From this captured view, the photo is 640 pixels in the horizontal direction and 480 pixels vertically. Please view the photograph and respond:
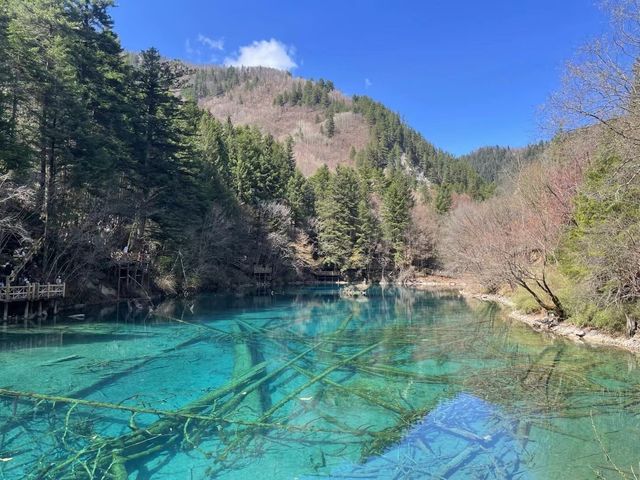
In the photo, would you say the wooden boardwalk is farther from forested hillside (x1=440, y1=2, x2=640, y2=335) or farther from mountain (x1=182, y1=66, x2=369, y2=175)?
mountain (x1=182, y1=66, x2=369, y2=175)

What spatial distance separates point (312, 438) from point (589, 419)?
19.5 ft

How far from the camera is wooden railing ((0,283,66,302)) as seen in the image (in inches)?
810

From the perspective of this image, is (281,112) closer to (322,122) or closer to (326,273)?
(322,122)

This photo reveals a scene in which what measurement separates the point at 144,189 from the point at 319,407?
94.3 ft

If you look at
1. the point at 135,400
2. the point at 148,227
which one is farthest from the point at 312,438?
the point at 148,227

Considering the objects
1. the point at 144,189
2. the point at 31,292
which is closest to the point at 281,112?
the point at 144,189

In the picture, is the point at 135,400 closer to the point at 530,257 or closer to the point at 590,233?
the point at 590,233

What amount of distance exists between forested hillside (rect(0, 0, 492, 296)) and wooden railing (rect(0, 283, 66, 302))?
47.4 inches

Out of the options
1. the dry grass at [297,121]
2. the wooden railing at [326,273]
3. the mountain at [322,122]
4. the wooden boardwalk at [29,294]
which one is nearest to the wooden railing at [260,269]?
the wooden railing at [326,273]

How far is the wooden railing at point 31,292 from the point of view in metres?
20.6

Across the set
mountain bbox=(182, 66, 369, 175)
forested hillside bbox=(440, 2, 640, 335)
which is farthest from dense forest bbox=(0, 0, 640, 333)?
mountain bbox=(182, 66, 369, 175)

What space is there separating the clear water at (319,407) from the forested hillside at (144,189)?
7897 mm

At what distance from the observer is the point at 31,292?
2191 cm

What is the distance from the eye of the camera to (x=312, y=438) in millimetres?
8461
